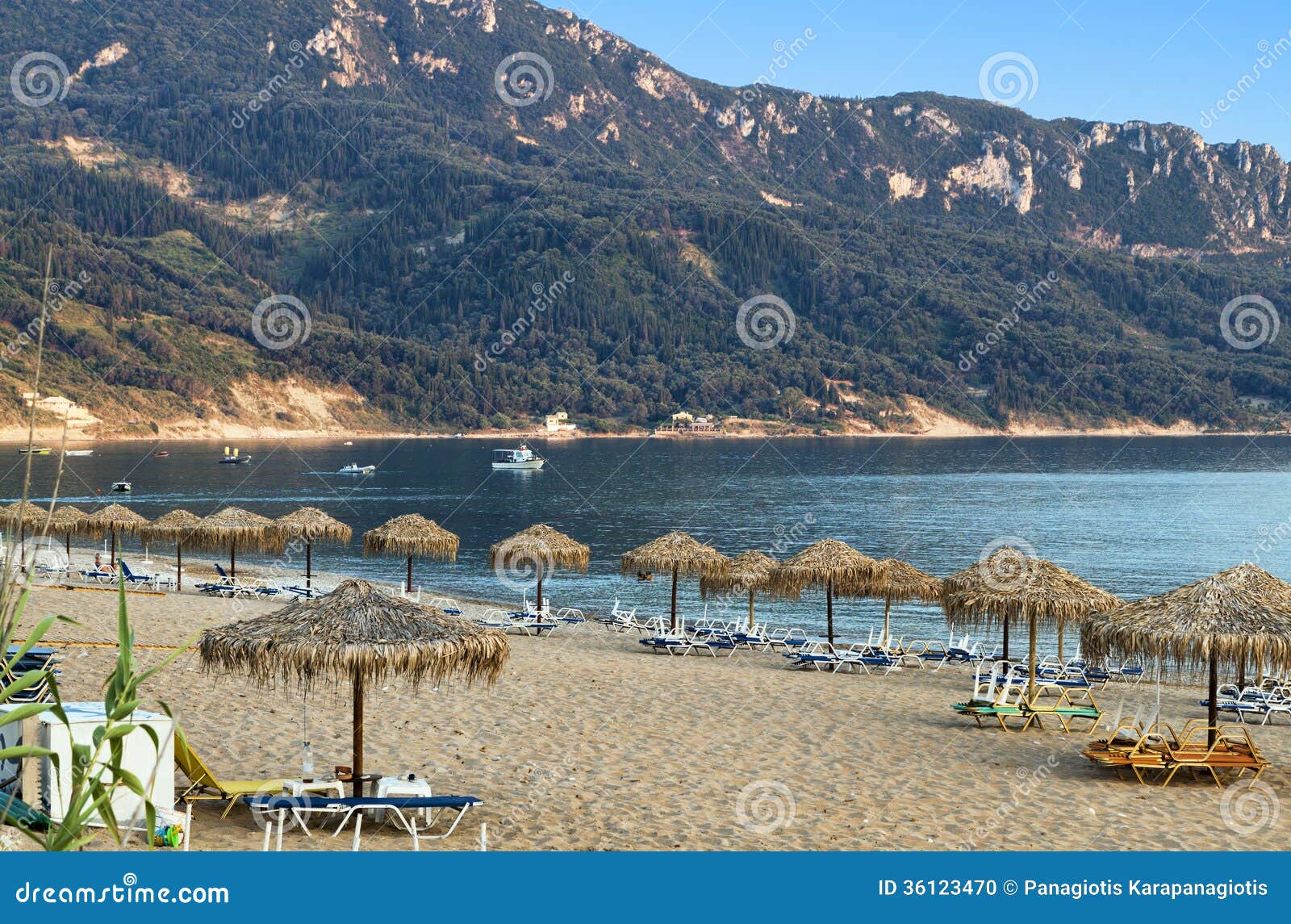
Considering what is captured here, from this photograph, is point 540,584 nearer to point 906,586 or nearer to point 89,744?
point 906,586

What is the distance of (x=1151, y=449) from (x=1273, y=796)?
149 m

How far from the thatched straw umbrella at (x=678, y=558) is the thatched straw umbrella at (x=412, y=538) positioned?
5213 millimetres

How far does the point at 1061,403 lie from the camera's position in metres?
176

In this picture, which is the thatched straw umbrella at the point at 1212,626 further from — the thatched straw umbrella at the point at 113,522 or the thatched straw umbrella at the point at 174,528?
the thatched straw umbrella at the point at 113,522

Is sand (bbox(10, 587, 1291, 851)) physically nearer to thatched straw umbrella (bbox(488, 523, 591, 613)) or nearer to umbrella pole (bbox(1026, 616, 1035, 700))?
umbrella pole (bbox(1026, 616, 1035, 700))

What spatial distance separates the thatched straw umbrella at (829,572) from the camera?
2159 cm

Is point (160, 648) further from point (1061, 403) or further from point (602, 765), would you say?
point (1061, 403)

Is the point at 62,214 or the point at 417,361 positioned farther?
the point at 62,214

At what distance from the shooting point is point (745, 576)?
23.2 metres

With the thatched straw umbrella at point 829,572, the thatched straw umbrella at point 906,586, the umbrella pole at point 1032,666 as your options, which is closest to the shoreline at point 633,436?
the thatched straw umbrella at point 829,572

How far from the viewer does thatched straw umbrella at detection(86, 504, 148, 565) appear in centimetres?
2922

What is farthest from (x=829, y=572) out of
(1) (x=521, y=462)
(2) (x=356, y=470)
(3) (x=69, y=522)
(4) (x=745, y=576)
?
(1) (x=521, y=462)

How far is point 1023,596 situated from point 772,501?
63.4 m
